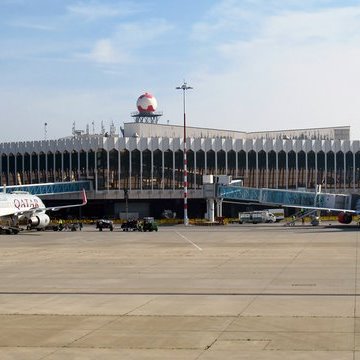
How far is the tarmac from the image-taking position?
62.5ft

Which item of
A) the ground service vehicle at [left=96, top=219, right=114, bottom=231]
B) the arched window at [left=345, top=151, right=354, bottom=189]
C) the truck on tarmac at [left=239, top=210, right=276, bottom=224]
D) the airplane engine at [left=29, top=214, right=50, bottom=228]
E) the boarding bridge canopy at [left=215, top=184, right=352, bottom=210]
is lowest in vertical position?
the truck on tarmac at [left=239, top=210, right=276, bottom=224]

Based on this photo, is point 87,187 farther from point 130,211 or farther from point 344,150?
point 344,150

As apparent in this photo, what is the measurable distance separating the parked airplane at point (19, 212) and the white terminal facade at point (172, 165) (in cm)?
4756

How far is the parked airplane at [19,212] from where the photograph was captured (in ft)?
283

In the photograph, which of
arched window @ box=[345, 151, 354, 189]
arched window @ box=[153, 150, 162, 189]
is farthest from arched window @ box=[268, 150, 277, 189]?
arched window @ box=[153, 150, 162, 189]

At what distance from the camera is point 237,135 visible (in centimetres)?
17600

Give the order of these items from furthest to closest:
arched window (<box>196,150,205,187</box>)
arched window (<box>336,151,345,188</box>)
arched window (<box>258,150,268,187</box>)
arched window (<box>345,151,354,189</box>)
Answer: arched window (<box>345,151,354,189</box>) < arched window (<box>336,151,345,188</box>) < arched window (<box>258,150,268,187</box>) < arched window (<box>196,150,205,187</box>)

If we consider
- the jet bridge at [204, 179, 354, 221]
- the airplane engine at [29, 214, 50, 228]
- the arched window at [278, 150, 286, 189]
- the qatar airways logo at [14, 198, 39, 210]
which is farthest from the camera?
the arched window at [278, 150, 286, 189]

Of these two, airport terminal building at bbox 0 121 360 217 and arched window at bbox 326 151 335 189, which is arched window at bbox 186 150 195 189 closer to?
airport terminal building at bbox 0 121 360 217

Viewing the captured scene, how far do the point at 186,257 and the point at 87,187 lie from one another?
9326cm

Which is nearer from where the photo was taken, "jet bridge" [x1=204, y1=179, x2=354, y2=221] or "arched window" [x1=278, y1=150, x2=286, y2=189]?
"jet bridge" [x1=204, y1=179, x2=354, y2=221]

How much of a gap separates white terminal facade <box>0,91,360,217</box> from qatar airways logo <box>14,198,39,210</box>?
4547cm

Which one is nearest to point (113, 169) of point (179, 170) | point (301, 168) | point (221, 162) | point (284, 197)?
point (179, 170)

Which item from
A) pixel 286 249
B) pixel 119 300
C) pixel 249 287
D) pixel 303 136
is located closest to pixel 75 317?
pixel 119 300
